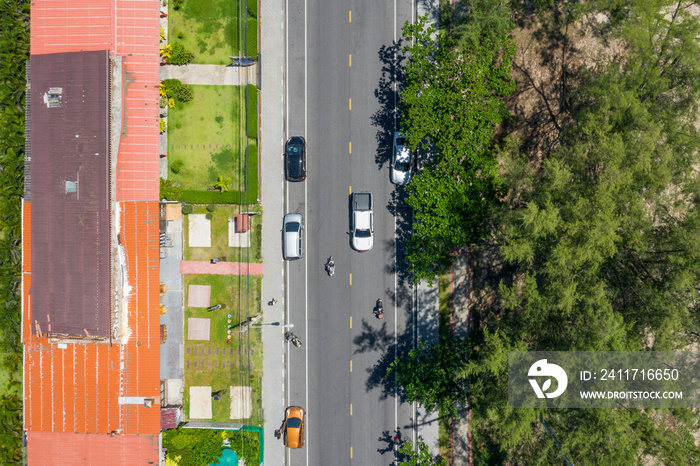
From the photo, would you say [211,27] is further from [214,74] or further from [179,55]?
[214,74]

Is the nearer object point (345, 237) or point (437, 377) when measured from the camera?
point (437, 377)

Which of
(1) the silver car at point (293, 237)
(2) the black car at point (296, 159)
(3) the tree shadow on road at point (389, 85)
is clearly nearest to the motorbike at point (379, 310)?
(1) the silver car at point (293, 237)

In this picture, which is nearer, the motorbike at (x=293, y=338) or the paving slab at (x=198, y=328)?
the motorbike at (x=293, y=338)

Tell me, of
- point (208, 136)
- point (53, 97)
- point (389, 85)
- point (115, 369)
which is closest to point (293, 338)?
point (115, 369)

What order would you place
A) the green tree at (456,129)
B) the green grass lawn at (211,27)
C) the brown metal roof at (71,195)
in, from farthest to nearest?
the green grass lawn at (211,27), the brown metal roof at (71,195), the green tree at (456,129)

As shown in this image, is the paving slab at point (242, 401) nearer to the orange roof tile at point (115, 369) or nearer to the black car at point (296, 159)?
the orange roof tile at point (115, 369)

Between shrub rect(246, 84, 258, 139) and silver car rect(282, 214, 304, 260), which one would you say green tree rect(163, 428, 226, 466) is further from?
shrub rect(246, 84, 258, 139)
